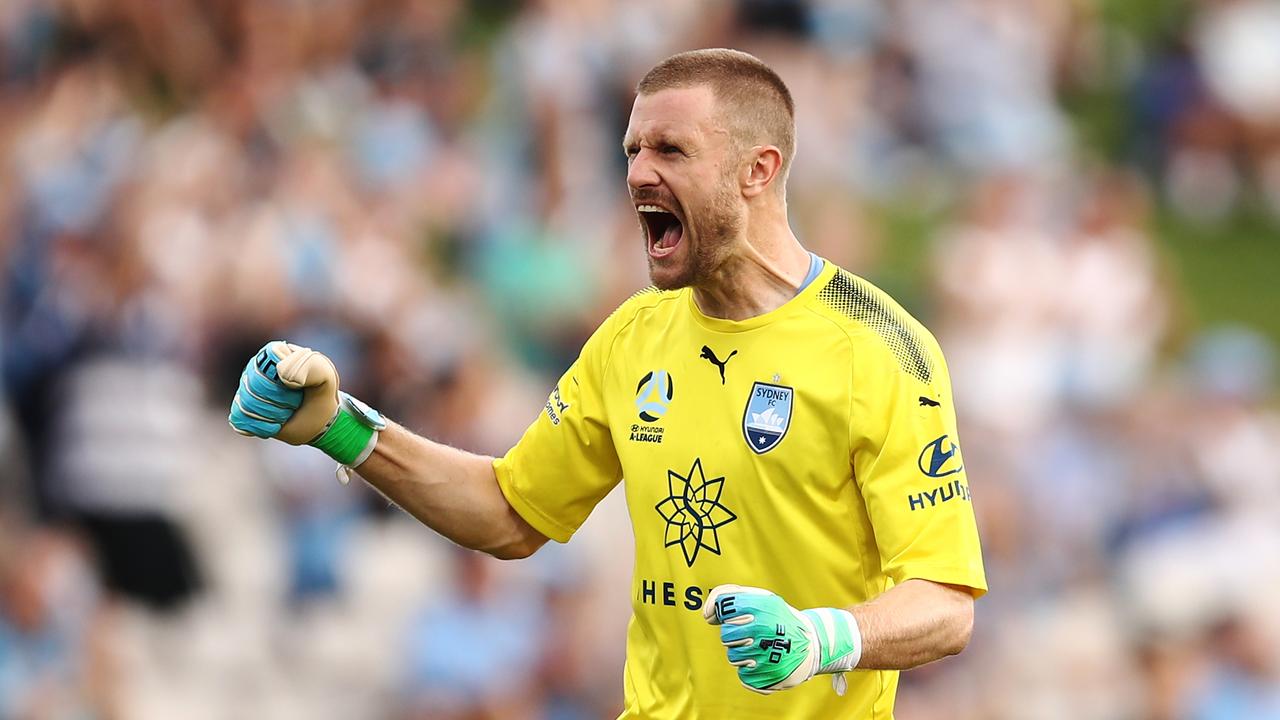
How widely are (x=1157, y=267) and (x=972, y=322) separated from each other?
246 cm

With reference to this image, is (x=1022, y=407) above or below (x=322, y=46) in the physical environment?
below

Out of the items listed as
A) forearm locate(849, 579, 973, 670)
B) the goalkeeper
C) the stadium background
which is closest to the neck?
the goalkeeper

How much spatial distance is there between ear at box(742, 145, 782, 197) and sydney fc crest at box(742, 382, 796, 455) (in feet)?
1.53

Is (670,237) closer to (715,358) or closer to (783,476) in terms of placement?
(715,358)

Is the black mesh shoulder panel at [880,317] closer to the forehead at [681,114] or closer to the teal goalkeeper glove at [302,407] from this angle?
the forehead at [681,114]

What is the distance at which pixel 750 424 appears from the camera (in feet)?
14.7

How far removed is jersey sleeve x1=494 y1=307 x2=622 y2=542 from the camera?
4.90 meters

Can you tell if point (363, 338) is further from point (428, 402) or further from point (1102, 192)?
point (1102, 192)

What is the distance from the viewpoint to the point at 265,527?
10648 mm

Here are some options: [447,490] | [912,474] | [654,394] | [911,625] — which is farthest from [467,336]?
[911,625]

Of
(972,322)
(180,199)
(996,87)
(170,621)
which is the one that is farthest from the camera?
(996,87)

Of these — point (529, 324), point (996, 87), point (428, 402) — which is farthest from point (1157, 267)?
point (428, 402)

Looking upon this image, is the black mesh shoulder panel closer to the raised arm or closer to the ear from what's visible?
the ear

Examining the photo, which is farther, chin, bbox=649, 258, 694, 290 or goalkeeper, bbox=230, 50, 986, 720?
chin, bbox=649, 258, 694, 290
